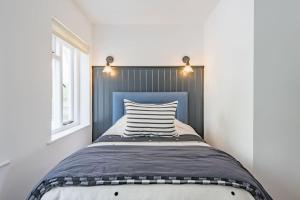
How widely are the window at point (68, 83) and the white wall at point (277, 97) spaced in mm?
1815

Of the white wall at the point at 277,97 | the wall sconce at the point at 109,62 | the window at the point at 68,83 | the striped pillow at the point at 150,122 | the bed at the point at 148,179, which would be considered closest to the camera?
the bed at the point at 148,179

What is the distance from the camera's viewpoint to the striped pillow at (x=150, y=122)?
8.69 feet

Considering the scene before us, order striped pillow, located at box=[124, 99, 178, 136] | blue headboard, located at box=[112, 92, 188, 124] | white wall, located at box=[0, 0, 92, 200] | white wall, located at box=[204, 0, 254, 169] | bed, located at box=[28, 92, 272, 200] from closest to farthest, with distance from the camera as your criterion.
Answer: bed, located at box=[28, 92, 272, 200] < white wall, located at box=[0, 0, 92, 200] < white wall, located at box=[204, 0, 254, 169] < striped pillow, located at box=[124, 99, 178, 136] < blue headboard, located at box=[112, 92, 188, 124]

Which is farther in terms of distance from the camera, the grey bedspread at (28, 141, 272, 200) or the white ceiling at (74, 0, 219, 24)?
the white ceiling at (74, 0, 219, 24)

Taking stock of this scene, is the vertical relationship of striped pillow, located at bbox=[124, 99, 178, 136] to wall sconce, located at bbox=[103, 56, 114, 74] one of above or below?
→ below

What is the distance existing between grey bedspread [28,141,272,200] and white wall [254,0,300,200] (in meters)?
0.44

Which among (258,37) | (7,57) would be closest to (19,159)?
(7,57)

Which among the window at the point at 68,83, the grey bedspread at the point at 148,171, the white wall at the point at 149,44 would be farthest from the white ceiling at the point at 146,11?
the grey bedspread at the point at 148,171

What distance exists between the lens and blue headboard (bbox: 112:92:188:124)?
3.55 meters

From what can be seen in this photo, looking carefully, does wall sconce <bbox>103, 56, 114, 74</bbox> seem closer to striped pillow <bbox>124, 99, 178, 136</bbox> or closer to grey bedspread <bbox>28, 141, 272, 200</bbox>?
striped pillow <bbox>124, 99, 178, 136</bbox>

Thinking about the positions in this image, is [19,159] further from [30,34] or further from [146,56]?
[146,56]

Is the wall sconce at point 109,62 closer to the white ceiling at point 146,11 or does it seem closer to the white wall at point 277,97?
the white ceiling at point 146,11

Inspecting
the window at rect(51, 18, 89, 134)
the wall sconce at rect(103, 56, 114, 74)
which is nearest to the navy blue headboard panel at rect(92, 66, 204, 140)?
the wall sconce at rect(103, 56, 114, 74)

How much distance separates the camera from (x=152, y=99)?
3.55m
